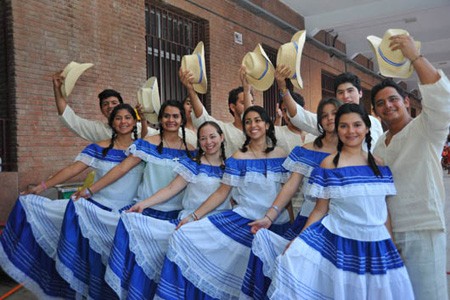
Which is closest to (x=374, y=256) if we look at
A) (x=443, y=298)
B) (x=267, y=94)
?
(x=443, y=298)

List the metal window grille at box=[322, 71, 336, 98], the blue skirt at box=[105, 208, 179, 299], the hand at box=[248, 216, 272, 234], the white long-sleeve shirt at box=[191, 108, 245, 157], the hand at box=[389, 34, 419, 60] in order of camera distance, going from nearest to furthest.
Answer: the hand at box=[389, 34, 419, 60]
the hand at box=[248, 216, 272, 234]
the blue skirt at box=[105, 208, 179, 299]
the white long-sleeve shirt at box=[191, 108, 245, 157]
the metal window grille at box=[322, 71, 336, 98]

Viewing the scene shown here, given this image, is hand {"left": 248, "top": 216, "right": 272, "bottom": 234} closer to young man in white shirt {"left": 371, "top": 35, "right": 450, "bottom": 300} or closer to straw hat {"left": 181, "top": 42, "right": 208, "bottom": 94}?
young man in white shirt {"left": 371, "top": 35, "right": 450, "bottom": 300}

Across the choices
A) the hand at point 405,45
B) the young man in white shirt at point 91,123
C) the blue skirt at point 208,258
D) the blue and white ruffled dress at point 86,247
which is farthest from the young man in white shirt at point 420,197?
the young man in white shirt at point 91,123

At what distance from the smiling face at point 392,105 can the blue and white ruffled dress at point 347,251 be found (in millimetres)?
294

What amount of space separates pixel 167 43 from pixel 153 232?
4954 mm

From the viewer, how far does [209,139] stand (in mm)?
2908

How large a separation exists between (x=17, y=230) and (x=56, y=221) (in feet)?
0.96

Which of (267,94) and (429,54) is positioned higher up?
(429,54)

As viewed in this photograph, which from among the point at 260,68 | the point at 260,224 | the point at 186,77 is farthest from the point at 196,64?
Answer: the point at 260,224

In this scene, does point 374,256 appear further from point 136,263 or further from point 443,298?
point 136,263

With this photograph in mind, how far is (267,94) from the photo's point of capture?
1006 centimetres

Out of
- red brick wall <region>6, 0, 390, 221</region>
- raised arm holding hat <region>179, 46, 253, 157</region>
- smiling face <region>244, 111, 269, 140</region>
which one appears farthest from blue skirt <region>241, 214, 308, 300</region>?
red brick wall <region>6, 0, 390, 221</region>

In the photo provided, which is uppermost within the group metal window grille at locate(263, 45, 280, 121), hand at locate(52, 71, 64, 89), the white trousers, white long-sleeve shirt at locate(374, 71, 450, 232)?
metal window grille at locate(263, 45, 280, 121)

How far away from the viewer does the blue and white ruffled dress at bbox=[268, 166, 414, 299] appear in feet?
6.64
